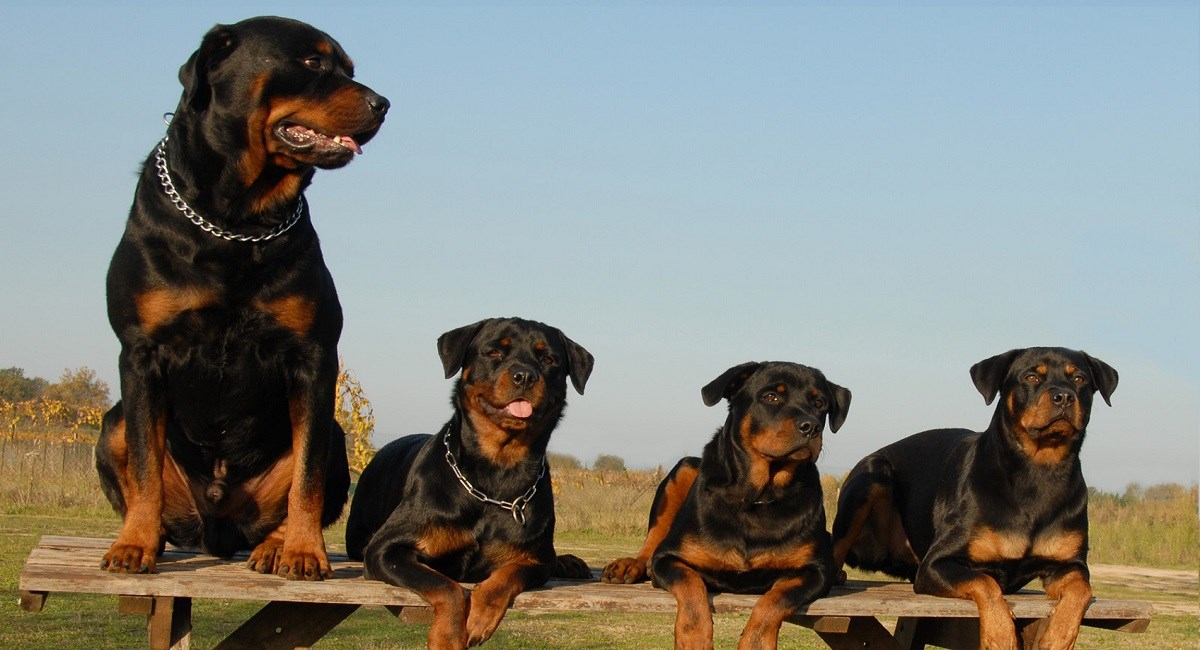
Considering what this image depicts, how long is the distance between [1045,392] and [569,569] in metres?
2.15

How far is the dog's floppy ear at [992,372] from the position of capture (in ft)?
16.9

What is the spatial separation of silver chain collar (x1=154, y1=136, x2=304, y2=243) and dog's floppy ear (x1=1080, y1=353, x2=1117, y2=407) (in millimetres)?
3421

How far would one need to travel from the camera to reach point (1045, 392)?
488 cm

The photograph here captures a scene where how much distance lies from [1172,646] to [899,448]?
Answer: 5233 mm

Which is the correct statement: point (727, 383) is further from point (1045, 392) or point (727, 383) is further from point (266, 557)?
point (266, 557)

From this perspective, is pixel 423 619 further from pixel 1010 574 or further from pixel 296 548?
pixel 1010 574

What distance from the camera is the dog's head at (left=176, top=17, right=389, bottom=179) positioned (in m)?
4.03

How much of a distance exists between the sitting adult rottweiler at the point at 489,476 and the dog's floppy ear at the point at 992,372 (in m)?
1.72

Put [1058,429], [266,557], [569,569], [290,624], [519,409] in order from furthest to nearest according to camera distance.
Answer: [569,569]
[1058,429]
[290,624]
[519,409]
[266,557]

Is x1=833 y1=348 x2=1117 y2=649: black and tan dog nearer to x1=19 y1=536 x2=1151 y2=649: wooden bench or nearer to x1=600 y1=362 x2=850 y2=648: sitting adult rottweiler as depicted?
x1=19 y1=536 x2=1151 y2=649: wooden bench

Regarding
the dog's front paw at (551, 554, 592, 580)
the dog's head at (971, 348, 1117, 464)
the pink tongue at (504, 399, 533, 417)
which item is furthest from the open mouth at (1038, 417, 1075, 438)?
the pink tongue at (504, 399, 533, 417)

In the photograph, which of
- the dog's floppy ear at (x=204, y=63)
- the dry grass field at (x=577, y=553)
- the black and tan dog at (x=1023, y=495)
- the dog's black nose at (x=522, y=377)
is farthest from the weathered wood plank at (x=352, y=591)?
the dry grass field at (x=577, y=553)

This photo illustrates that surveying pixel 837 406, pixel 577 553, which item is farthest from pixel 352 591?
pixel 577 553

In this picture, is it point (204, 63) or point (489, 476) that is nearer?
point (204, 63)
